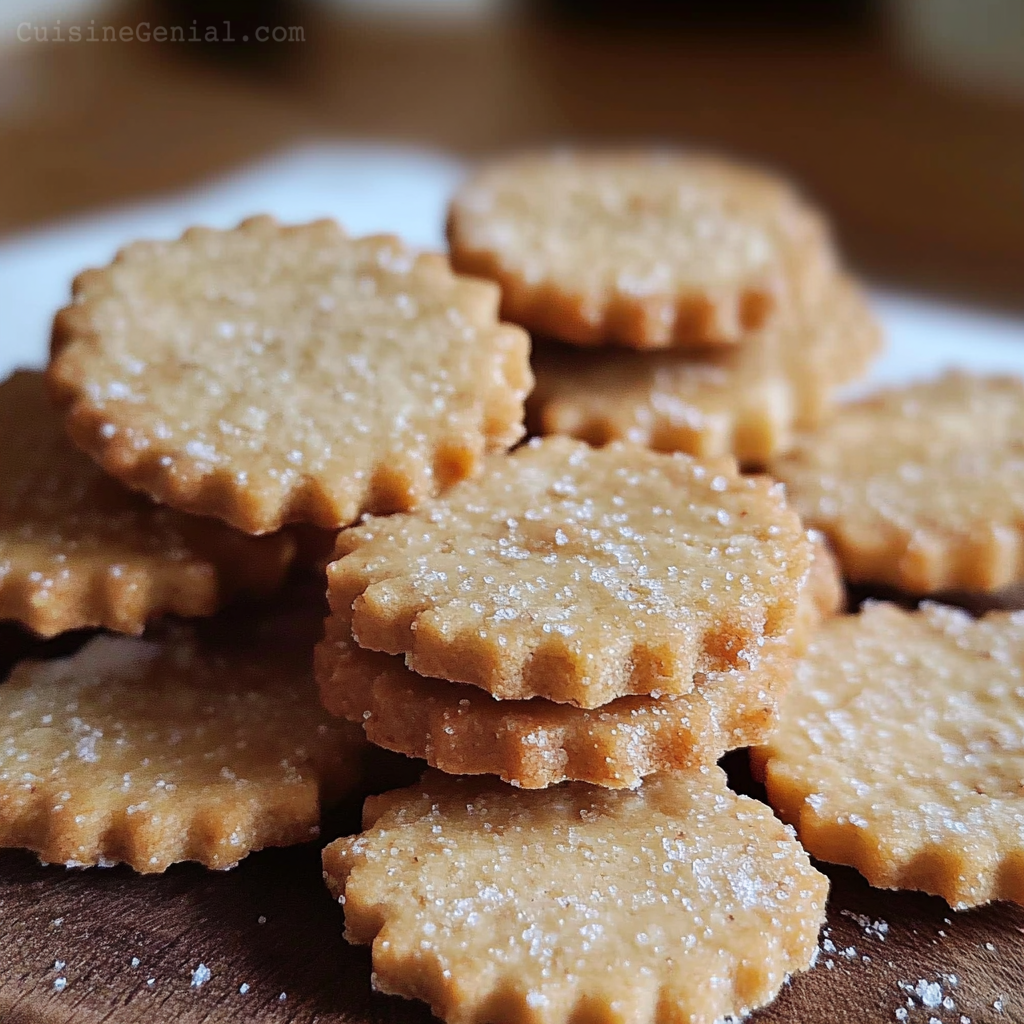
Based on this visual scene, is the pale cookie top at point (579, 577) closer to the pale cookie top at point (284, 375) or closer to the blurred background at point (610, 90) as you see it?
the pale cookie top at point (284, 375)

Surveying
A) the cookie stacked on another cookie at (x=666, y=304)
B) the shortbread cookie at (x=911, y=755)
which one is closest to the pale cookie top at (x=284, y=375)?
the cookie stacked on another cookie at (x=666, y=304)

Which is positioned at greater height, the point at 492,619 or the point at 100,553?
the point at 492,619

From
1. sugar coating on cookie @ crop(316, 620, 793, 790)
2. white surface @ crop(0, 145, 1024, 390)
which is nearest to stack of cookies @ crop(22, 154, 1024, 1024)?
sugar coating on cookie @ crop(316, 620, 793, 790)

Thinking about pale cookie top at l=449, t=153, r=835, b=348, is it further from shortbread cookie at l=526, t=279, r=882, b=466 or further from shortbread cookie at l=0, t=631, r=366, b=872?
shortbread cookie at l=0, t=631, r=366, b=872

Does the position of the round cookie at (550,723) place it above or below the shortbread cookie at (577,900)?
above

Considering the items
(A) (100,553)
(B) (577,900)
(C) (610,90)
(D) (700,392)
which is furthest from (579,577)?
(C) (610,90)

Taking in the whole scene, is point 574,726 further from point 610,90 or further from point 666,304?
point 610,90
